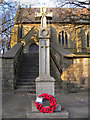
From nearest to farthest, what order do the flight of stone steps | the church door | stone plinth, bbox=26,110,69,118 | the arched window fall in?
stone plinth, bbox=26,110,69,118 < the flight of stone steps < the church door < the arched window

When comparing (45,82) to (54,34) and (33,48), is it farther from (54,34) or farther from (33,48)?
(33,48)

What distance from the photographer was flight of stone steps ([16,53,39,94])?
8.05 metres

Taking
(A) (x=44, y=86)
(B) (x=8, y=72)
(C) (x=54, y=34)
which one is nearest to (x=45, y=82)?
(A) (x=44, y=86)

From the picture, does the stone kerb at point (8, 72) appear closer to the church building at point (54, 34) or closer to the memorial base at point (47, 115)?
the memorial base at point (47, 115)

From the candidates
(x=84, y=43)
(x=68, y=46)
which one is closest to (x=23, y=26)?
(x=68, y=46)

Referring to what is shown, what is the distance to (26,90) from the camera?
7.77 meters

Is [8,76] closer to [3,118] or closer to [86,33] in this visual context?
[3,118]

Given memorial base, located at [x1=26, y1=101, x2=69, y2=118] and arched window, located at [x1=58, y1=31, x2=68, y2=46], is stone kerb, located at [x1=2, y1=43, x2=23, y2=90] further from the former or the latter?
arched window, located at [x1=58, y1=31, x2=68, y2=46]

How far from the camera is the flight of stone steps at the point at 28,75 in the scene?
805cm

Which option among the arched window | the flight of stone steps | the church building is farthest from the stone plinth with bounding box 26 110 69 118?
the arched window

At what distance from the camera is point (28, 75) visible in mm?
9602

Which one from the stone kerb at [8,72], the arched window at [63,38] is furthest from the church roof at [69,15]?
the arched window at [63,38]

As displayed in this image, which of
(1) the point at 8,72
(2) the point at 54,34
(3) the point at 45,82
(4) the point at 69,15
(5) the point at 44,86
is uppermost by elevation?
(2) the point at 54,34

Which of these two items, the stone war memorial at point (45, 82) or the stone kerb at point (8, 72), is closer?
the stone war memorial at point (45, 82)
